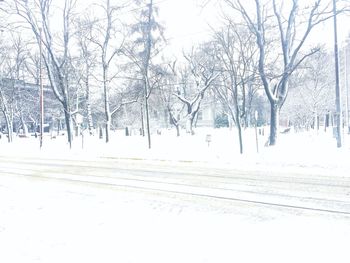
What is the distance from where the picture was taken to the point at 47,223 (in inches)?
231

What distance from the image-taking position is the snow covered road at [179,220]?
14.4 feet

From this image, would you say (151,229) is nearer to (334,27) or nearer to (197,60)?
(334,27)

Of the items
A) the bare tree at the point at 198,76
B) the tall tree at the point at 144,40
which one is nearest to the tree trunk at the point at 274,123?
the tall tree at the point at 144,40

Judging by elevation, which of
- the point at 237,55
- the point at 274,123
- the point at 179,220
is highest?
the point at 237,55

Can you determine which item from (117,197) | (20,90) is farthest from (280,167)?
(20,90)

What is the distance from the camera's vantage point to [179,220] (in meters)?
5.82

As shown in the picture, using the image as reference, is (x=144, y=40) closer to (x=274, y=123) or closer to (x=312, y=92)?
(x=274, y=123)

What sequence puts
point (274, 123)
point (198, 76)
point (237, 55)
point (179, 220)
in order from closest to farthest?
point (179, 220) → point (274, 123) → point (237, 55) → point (198, 76)

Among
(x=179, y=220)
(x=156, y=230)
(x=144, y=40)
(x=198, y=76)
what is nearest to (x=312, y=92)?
(x=198, y=76)

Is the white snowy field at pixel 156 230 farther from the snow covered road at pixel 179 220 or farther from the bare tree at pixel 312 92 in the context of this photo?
the bare tree at pixel 312 92

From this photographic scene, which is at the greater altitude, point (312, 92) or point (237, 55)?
point (237, 55)

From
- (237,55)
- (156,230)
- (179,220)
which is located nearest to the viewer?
(156,230)

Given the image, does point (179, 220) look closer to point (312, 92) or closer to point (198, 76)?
point (198, 76)

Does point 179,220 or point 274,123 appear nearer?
point 179,220
